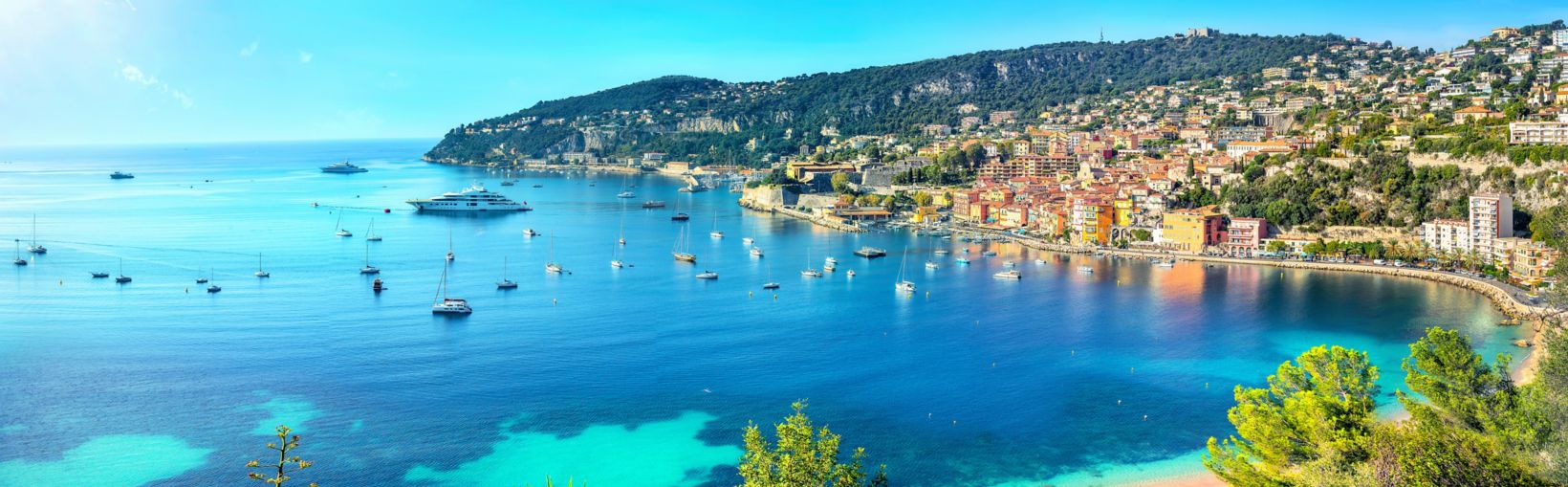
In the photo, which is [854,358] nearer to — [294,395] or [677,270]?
[294,395]

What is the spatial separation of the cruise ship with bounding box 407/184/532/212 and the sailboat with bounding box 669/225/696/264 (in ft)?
44.0

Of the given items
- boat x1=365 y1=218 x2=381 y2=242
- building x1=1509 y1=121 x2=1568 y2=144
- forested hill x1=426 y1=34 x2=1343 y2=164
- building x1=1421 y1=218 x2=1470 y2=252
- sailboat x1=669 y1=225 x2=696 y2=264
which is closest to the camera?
building x1=1421 y1=218 x2=1470 y2=252

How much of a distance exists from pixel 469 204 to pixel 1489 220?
39.8 metres

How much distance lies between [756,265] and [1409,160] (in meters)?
19.2

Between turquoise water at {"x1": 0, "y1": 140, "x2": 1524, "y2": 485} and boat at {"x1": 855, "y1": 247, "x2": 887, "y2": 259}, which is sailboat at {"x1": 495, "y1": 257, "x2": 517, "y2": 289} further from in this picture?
boat at {"x1": 855, "y1": 247, "x2": 887, "y2": 259}

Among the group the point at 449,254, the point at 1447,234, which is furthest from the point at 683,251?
the point at 1447,234

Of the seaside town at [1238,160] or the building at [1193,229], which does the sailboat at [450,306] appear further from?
the building at [1193,229]

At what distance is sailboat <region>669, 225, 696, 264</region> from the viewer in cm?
3284

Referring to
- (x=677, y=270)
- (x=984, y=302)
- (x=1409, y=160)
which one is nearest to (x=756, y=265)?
(x=677, y=270)

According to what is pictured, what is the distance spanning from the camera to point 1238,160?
4006cm

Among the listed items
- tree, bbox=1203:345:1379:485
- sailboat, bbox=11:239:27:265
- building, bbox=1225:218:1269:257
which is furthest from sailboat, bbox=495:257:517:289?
building, bbox=1225:218:1269:257

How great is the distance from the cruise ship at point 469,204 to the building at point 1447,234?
120 feet

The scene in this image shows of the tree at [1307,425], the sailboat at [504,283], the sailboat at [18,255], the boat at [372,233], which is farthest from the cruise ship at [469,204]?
the tree at [1307,425]

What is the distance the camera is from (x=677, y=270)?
30.9 m
